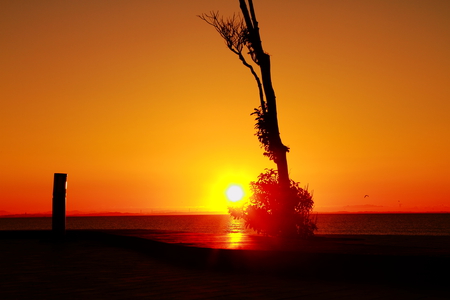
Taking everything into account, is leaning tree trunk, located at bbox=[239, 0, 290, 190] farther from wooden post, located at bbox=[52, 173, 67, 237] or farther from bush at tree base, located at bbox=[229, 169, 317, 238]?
wooden post, located at bbox=[52, 173, 67, 237]

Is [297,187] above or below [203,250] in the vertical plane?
above

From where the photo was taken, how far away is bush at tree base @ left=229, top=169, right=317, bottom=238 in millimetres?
13984

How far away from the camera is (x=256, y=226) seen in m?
14.5

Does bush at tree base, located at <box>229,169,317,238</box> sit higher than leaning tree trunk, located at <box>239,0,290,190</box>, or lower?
lower

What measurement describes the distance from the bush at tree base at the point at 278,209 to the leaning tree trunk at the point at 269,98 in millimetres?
274

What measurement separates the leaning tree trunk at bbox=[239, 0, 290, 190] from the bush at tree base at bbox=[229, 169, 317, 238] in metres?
0.27

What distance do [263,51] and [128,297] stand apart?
35.9 ft

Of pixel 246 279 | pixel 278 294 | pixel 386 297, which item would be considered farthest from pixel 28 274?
pixel 386 297

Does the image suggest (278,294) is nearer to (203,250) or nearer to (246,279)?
(246,279)

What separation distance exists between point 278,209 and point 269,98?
3348mm

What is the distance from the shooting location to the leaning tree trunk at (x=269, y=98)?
1463cm

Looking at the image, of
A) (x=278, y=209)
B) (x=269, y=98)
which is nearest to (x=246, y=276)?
(x=278, y=209)

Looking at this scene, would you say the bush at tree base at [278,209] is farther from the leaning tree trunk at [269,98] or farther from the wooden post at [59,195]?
the wooden post at [59,195]

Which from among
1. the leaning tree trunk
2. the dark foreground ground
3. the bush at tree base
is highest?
the leaning tree trunk
